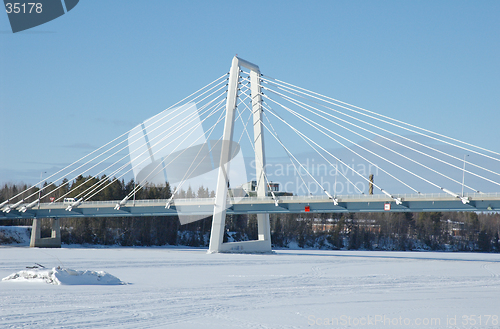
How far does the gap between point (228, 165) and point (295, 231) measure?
5475 cm

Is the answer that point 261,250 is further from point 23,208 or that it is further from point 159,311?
point 159,311

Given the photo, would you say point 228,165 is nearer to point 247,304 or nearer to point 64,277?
point 64,277

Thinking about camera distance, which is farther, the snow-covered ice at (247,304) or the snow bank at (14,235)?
the snow bank at (14,235)

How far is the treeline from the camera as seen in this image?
3162 inches

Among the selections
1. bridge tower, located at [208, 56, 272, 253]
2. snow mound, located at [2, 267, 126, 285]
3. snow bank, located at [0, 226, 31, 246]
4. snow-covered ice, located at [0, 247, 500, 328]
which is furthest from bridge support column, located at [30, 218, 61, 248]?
snow mound, located at [2, 267, 126, 285]

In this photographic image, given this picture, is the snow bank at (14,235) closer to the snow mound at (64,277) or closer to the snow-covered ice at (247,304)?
the snow-covered ice at (247,304)

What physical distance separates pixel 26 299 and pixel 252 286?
8.16 m

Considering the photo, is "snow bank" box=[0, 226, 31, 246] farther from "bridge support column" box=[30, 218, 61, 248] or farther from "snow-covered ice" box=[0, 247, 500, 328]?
"snow-covered ice" box=[0, 247, 500, 328]

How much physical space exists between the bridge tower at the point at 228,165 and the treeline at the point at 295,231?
3680 centimetres

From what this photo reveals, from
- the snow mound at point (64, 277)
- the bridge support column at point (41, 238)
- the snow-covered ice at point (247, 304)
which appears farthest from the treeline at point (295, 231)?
the snow-covered ice at point (247, 304)

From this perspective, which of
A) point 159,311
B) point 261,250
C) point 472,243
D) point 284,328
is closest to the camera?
point 284,328

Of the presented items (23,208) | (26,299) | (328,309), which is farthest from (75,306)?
(23,208)

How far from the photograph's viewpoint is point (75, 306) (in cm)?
1291

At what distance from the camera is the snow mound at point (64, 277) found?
674 inches
